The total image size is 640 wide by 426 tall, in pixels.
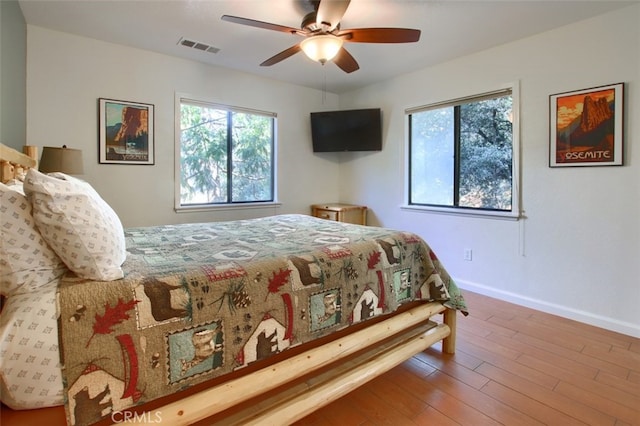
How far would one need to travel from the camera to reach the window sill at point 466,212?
3.12 meters

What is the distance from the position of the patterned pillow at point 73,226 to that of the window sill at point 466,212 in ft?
10.7

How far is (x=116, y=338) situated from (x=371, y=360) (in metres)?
1.25

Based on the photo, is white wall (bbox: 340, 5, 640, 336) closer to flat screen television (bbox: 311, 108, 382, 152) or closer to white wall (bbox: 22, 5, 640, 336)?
white wall (bbox: 22, 5, 640, 336)

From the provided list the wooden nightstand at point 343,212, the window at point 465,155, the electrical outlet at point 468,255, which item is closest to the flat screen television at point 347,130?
the window at point 465,155

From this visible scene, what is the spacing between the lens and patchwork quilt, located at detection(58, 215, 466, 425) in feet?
3.24

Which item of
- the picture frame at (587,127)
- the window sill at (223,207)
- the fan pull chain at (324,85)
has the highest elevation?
the fan pull chain at (324,85)

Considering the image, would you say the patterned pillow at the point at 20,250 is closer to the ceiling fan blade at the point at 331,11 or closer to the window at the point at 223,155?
the ceiling fan blade at the point at 331,11

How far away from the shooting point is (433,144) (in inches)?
151

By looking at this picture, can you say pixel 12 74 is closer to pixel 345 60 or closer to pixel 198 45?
pixel 198 45

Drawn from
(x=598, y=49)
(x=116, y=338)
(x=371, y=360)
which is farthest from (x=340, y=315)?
(x=598, y=49)

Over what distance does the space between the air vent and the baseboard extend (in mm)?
3625

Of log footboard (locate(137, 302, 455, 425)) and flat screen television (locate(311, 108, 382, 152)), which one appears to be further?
flat screen television (locate(311, 108, 382, 152))

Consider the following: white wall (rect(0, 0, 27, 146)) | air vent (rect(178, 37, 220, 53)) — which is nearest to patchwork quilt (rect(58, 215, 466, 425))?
white wall (rect(0, 0, 27, 146))

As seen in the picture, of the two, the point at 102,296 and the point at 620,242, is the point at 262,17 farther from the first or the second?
the point at 620,242
